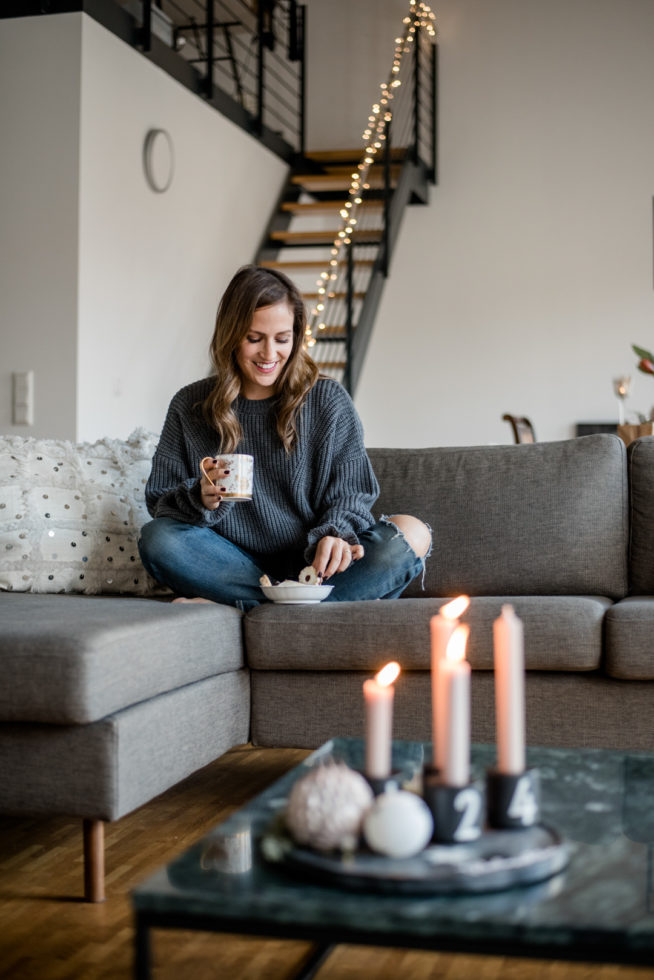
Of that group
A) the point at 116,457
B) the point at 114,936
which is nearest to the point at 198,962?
the point at 114,936

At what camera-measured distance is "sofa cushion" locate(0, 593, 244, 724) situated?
5.71ft

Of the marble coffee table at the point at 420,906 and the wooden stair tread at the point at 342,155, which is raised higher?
the wooden stair tread at the point at 342,155

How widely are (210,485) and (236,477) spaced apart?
0.48ft

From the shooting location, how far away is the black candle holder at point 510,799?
103 centimetres

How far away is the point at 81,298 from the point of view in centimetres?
478

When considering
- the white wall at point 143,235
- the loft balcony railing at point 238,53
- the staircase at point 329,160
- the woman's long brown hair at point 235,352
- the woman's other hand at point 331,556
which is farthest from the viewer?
the staircase at point 329,160

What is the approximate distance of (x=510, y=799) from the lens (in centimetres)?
103

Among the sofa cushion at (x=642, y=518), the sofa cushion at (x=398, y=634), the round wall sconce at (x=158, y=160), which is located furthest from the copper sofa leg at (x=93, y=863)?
the round wall sconce at (x=158, y=160)

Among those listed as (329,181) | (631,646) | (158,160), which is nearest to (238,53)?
(329,181)

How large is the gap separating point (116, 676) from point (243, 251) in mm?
5236

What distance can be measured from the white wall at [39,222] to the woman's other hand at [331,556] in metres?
2.55

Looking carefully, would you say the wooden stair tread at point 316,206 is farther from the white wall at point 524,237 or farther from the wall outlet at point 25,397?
the wall outlet at point 25,397

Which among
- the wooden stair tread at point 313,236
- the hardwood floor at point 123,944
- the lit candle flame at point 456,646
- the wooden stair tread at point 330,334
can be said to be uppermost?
the wooden stair tread at point 313,236

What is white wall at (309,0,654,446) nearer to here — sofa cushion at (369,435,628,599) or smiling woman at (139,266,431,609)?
sofa cushion at (369,435,628,599)
